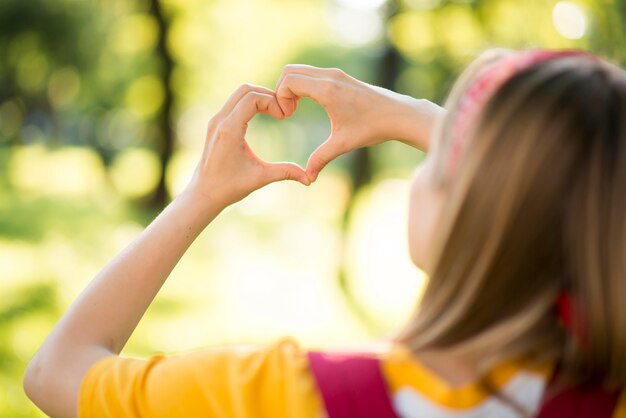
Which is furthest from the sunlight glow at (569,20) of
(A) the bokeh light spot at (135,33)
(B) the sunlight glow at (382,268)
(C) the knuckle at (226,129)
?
(C) the knuckle at (226,129)

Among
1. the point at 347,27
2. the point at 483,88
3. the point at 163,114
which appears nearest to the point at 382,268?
the point at 163,114

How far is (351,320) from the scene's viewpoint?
9.82m

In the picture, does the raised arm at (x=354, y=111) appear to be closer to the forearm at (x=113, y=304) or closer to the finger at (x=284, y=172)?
the finger at (x=284, y=172)

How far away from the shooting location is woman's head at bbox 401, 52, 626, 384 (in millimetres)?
1220

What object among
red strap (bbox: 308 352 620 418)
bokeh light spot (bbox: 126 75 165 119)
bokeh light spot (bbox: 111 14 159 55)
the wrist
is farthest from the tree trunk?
red strap (bbox: 308 352 620 418)

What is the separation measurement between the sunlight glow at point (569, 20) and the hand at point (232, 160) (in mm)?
10007

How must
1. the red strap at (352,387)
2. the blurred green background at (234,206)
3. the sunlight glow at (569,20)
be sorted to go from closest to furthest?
the red strap at (352,387) < the blurred green background at (234,206) < the sunlight glow at (569,20)

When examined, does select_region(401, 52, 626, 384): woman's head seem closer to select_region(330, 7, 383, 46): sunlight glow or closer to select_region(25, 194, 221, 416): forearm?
select_region(25, 194, 221, 416): forearm

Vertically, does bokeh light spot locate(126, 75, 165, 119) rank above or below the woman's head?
below

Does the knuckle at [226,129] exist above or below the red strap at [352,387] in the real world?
above

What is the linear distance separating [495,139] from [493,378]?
0.33 meters

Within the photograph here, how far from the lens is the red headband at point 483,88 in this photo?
1297mm

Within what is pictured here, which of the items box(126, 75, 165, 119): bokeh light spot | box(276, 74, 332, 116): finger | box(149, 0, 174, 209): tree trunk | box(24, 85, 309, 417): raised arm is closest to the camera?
box(24, 85, 309, 417): raised arm

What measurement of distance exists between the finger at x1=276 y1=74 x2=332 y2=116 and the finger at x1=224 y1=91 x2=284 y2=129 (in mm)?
30
